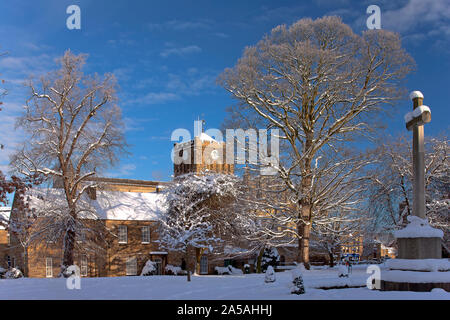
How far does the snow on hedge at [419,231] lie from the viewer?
1277 centimetres

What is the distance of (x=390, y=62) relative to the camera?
21047mm

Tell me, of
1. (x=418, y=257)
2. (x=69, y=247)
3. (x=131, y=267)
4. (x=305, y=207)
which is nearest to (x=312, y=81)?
(x=305, y=207)

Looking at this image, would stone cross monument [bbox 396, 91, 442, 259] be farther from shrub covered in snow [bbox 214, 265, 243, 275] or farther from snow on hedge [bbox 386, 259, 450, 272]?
shrub covered in snow [bbox 214, 265, 243, 275]

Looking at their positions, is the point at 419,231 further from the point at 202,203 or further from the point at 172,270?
the point at 172,270

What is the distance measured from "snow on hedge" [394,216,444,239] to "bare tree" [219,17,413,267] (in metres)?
8.20

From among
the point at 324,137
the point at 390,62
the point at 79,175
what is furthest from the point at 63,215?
the point at 390,62

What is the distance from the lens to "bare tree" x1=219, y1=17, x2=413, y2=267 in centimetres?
2088

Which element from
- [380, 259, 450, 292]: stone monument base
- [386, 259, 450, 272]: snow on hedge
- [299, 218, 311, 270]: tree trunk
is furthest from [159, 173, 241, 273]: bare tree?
[386, 259, 450, 272]: snow on hedge

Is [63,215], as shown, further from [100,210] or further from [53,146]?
[100,210]

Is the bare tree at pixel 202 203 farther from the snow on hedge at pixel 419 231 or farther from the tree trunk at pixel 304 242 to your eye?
the snow on hedge at pixel 419 231

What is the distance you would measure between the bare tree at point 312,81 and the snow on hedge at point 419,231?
820 centimetres

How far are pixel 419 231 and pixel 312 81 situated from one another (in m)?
10.9
